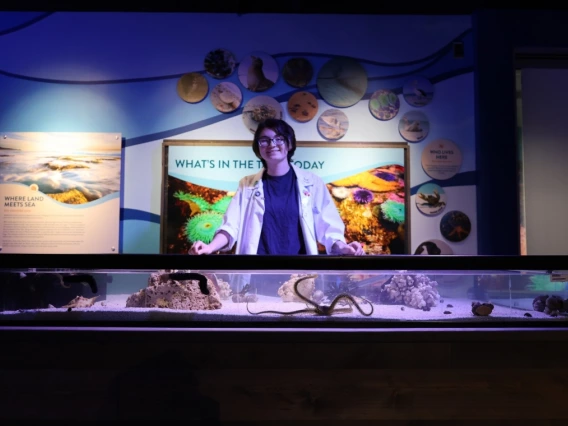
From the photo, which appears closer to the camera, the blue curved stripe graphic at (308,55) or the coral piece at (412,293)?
the coral piece at (412,293)

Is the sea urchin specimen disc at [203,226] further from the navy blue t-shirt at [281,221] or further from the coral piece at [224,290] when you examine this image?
the coral piece at [224,290]

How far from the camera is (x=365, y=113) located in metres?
3.76

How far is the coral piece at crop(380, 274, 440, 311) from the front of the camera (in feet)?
4.88

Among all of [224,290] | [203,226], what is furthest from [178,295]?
[203,226]

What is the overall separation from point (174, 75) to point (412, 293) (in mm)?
2890

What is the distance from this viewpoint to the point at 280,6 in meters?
3.78

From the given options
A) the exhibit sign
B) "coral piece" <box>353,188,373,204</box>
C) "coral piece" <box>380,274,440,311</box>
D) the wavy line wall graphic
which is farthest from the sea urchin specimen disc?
"coral piece" <box>380,274,440,311</box>

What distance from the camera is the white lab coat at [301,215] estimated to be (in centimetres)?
323

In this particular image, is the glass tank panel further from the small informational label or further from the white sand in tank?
the small informational label

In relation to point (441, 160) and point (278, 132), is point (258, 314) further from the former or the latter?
point (441, 160)

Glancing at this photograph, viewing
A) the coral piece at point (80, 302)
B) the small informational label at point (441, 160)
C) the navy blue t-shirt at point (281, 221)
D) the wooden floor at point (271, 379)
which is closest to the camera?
the wooden floor at point (271, 379)

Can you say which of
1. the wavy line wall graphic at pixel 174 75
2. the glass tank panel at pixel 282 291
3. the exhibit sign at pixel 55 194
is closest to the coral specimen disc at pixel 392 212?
the wavy line wall graphic at pixel 174 75

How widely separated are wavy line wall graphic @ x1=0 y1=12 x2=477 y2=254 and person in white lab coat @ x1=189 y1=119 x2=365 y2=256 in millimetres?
442

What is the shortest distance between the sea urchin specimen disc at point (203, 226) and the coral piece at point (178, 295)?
217 centimetres
